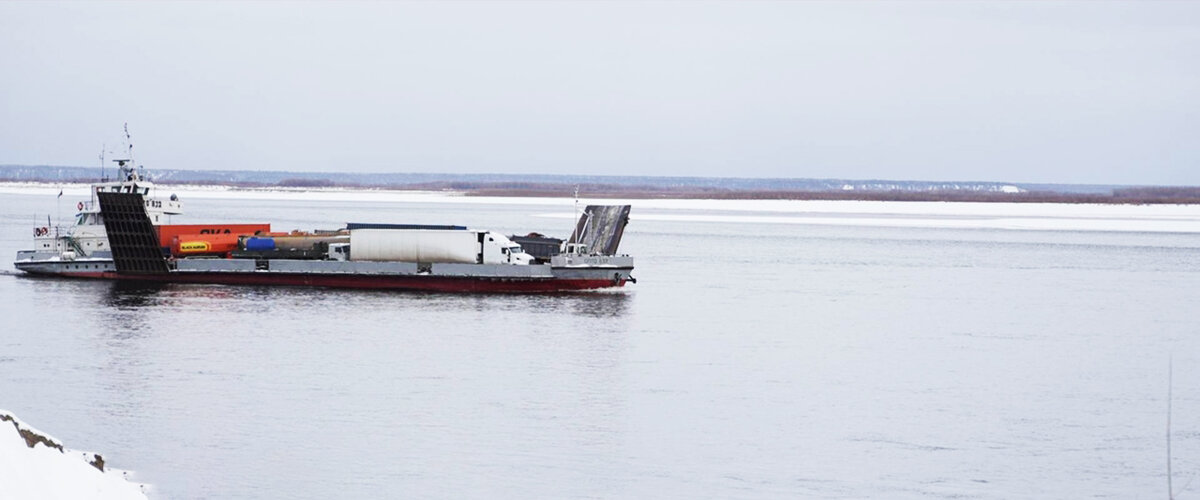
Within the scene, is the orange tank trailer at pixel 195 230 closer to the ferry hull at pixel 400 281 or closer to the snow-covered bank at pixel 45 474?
the ferry hull at pixel 400 281

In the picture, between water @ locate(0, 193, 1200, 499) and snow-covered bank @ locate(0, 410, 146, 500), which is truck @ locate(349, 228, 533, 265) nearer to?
water @ locate(0, 193, 1200, 499)

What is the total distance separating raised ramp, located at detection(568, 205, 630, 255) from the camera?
57.2 m

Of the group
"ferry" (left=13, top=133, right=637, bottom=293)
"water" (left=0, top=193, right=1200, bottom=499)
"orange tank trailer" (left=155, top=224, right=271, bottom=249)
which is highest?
"orange tank trailer" (left=155, top=224, right=271, bottom=249)

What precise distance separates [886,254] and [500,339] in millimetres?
42967

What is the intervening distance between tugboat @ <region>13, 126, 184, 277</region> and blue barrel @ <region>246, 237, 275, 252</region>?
11.9ft

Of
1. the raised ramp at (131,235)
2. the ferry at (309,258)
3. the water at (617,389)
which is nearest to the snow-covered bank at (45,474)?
the water at (617,389)

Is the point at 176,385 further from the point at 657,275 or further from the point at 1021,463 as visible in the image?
the point at 657,275

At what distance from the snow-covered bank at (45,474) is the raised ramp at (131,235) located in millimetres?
33787

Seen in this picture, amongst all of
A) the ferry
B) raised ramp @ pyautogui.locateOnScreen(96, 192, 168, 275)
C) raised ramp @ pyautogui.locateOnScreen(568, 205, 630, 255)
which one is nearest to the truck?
the ferry

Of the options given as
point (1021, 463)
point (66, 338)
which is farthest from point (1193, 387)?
point (66, 338)

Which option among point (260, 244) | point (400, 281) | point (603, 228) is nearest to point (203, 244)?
point (260, 244)

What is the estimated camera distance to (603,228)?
189 feet

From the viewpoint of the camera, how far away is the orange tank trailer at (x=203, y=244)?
52625mm

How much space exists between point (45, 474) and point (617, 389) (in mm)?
13305
